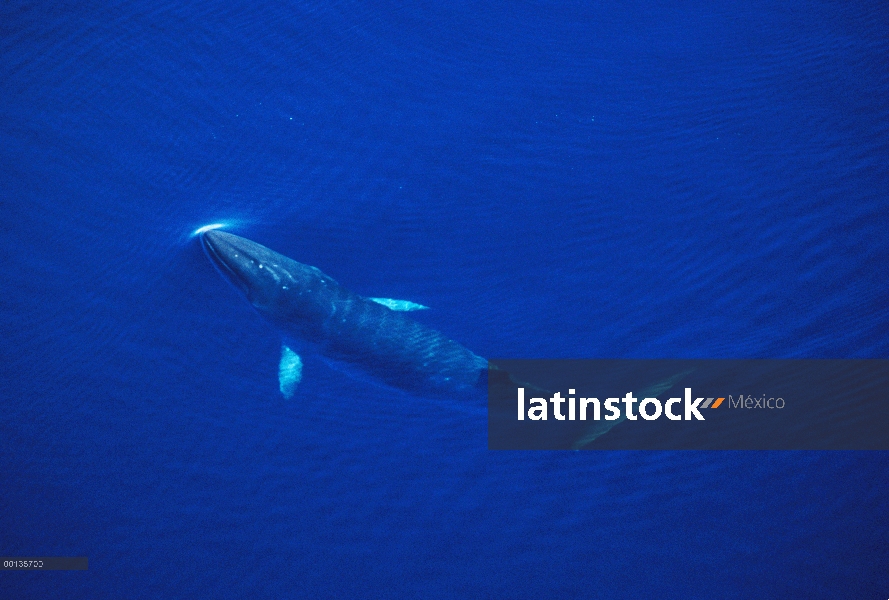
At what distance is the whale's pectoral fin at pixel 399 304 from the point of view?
5.94 meters

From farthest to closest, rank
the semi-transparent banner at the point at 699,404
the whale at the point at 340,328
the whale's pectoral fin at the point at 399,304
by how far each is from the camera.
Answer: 1. the semi-transparent banner at the point at 699,404
2. the whale's pectoral fin at the point at 399,304
3. the whale at the point at 340,328

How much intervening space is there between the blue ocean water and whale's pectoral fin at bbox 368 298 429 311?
171 millimetres

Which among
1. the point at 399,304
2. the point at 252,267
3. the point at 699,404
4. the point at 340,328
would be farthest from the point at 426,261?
the point at 699,404

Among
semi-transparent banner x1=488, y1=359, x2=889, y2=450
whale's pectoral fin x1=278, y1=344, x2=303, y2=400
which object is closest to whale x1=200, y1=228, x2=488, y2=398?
whale's pectoral fin x1=278, y1=344, x2=303, y2=400

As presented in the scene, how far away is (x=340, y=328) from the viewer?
226 inches

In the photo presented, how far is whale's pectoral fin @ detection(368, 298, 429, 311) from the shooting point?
19.5 feet

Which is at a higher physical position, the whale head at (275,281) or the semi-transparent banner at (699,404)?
the whale head at (275,281)

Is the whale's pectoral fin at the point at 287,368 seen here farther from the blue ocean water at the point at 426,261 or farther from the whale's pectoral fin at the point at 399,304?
→ the whale's pectoral fin at the point at 399,304

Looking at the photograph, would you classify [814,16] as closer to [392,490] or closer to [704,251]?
[704,251]

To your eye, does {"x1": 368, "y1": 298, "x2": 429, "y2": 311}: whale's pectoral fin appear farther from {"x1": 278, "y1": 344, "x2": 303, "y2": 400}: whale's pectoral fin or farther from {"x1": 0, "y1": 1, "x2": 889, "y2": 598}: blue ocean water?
{"x1": 278, "y1": 344, "x2": 303, "y2": 400}: whale's pectoral fin

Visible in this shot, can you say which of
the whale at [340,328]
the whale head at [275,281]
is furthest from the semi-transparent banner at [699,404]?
the whale head at [275,281]

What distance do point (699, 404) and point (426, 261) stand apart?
268 centimetres

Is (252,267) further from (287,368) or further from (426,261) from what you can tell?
(426,261)

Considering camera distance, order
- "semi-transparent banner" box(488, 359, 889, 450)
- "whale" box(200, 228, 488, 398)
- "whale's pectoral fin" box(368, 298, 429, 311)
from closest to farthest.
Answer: "whale" box(200, 228, 488, 398) < "whale's pectoral fin" box(368, 298, 429, 311) < "semi-transparent banner" box(488, 359, 889, 450)
